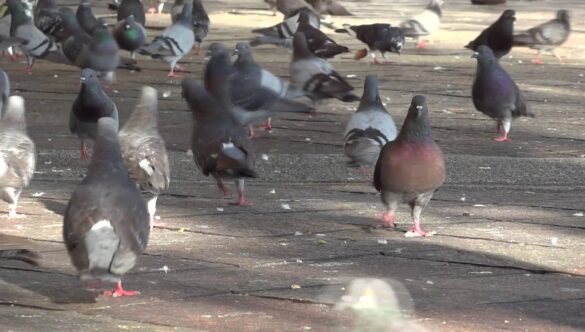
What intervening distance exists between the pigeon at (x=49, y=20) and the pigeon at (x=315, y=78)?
13.7 feet

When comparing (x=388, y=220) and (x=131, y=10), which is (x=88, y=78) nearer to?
(x=388, y=220)

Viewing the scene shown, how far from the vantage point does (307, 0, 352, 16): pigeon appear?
20.4 meters

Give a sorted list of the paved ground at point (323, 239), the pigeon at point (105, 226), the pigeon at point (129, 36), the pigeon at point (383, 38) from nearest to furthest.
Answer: the pigeon at point (105, 226) → the paved ground at point (323, 239) → the pigeon at point (129, 36) → the pigeon at point (383, 38)

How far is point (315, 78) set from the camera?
11648 mm

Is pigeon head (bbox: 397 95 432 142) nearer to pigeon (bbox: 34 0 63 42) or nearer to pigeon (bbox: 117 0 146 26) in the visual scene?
pigeon (bbox: 34 0 63 42)

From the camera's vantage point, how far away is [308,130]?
11.1 metres

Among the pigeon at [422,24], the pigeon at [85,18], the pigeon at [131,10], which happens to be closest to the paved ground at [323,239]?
the pigeon at [85,18]

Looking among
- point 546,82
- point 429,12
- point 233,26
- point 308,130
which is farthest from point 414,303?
point 233,26

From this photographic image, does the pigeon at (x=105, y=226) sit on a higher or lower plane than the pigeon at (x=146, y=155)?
higher

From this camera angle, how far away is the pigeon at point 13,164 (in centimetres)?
715

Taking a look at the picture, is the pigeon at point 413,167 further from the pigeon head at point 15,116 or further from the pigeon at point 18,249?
the pigeon head at point 15,116

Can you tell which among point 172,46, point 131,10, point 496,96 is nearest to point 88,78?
point 496,96

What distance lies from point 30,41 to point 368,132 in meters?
7.18

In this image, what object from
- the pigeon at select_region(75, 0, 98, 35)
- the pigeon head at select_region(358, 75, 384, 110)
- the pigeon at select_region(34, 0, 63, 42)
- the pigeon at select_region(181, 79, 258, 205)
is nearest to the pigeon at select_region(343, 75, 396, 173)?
the pigeon head at select_region(358, 75, 384, 110)
